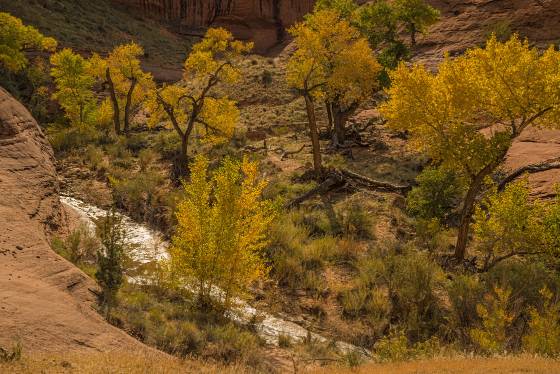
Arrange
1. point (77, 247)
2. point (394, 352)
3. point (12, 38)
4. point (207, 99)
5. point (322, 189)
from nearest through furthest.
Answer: point (394, 352), point (77, 247), point (322, 189), point (207, 99), point (12, 38)

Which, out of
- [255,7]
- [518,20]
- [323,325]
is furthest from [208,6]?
[323,325]

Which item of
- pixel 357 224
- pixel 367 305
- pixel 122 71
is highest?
pixel 122 71

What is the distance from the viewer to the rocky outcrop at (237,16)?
2591 inches

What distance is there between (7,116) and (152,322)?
8.63 metres

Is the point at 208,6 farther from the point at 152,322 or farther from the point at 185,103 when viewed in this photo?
the point at 152,322

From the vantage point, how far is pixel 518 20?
3703cm

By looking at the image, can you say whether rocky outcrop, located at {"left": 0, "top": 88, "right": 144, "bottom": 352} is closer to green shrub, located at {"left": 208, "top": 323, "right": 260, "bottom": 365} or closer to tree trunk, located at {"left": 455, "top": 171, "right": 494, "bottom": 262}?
green shrub, located at {"left": 208, "top": 323, "right": 260, "bottom": 365}

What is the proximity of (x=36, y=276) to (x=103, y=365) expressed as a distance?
3.01 m

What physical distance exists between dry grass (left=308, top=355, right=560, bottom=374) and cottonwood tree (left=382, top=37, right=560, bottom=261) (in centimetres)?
704

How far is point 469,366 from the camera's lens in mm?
6902

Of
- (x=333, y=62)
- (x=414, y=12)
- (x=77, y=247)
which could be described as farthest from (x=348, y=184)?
(x=414, y=12)

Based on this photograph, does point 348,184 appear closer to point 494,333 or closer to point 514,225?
point 514,225

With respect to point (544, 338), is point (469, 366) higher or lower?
higher

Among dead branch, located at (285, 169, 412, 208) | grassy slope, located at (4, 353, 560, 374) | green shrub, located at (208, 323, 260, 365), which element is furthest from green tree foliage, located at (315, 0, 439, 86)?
grassy slope, located at (4, 353, 560, 374)
